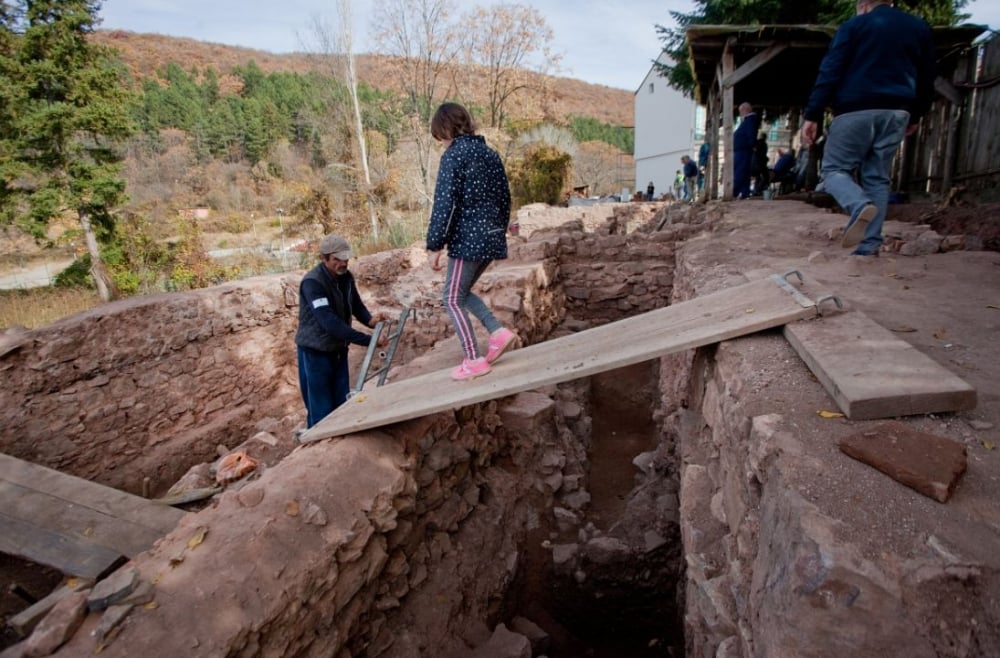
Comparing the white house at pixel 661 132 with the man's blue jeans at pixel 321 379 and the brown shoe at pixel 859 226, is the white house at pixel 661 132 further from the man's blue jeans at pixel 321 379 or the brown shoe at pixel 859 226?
the man's blue jeans at pixel 321 379

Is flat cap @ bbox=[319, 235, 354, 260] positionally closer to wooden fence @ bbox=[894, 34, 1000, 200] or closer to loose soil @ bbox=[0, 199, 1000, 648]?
loose soil @ bbox=[0, 199, 1000, 648]

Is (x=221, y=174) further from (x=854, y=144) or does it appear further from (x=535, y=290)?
(x=854, y=144)

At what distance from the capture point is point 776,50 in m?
7.82

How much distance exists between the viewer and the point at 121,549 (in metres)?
3.35

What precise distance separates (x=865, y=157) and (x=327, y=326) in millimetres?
4059

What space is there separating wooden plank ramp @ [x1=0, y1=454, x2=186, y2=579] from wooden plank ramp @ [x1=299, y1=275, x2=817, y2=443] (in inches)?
66.6

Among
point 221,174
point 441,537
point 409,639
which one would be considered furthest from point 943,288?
point 221,174

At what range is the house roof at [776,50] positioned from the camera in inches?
292

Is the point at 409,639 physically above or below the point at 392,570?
below

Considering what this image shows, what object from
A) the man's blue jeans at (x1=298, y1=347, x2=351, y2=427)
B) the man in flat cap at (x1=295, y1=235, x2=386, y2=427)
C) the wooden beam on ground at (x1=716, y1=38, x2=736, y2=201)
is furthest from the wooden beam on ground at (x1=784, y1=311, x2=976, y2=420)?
the wooden beam on ground at (x1=716, y1=38, x2=736, y2=201)

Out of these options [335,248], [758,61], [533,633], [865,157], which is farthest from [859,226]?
[758,61]

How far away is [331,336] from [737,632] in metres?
3.19

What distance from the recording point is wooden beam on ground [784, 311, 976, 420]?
1.50 m

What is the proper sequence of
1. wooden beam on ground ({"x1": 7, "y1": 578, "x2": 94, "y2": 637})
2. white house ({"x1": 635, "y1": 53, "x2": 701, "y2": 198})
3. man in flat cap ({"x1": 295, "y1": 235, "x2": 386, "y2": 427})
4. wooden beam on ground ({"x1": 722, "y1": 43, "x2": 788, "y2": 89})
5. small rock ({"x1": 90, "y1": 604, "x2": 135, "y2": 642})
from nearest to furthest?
1. small rock ({"x1": 90, "y1": 604, "x2": 135, "y2": 642})
2. wooden beam on ground ({"x1": 7, "y1": 578, "x2": 94, "y2": 637})
3. man in flat cap ({"x1": 295, "y1": 235, "x2": 386, "y2": 427})
4. wooden beam on ground ({"x1": 722, "y1": 43, "x2": 788, "y2": 89})
5. white house ({"x1": 635, "y1": 53, "x2": 701, "y2": 198})
